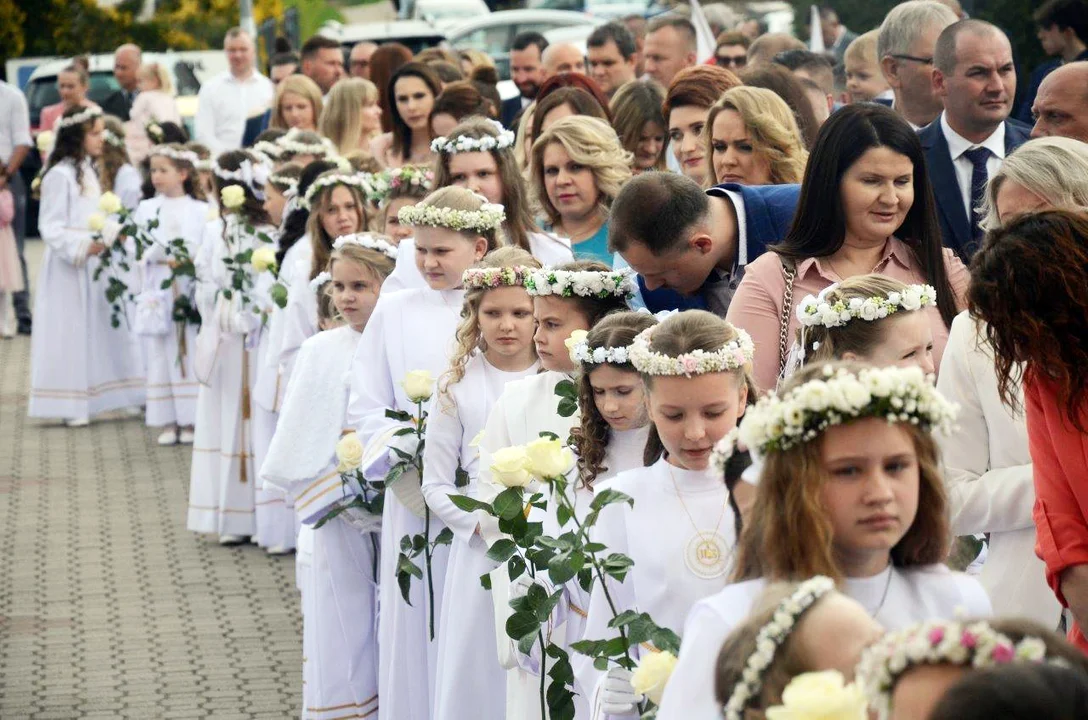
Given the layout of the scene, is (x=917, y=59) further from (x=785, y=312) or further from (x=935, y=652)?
(x=935, y=652)

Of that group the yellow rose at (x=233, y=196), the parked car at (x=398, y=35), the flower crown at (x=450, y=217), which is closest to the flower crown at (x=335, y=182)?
the yellow rose at (x=233, y=196)

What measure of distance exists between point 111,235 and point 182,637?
5263 mm

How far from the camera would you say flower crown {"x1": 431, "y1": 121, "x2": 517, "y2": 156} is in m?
7.34

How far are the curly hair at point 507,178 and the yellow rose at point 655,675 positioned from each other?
157 inches

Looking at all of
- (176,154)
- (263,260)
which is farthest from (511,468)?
(176,154)

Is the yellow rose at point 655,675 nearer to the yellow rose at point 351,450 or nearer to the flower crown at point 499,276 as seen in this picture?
the flower crown at point 499,276

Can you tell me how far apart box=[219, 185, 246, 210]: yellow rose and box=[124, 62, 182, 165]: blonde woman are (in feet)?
24.1

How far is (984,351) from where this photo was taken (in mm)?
4203

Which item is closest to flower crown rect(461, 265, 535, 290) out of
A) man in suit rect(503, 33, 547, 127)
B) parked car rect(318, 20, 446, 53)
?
man in suit rect(503, 33, 547, 127)

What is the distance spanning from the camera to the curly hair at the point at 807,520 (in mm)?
3031

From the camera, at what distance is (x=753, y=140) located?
619cm

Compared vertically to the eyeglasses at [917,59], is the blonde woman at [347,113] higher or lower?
lower

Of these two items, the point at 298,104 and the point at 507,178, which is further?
the point at 298,104

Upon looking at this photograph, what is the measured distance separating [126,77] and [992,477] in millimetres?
16584
